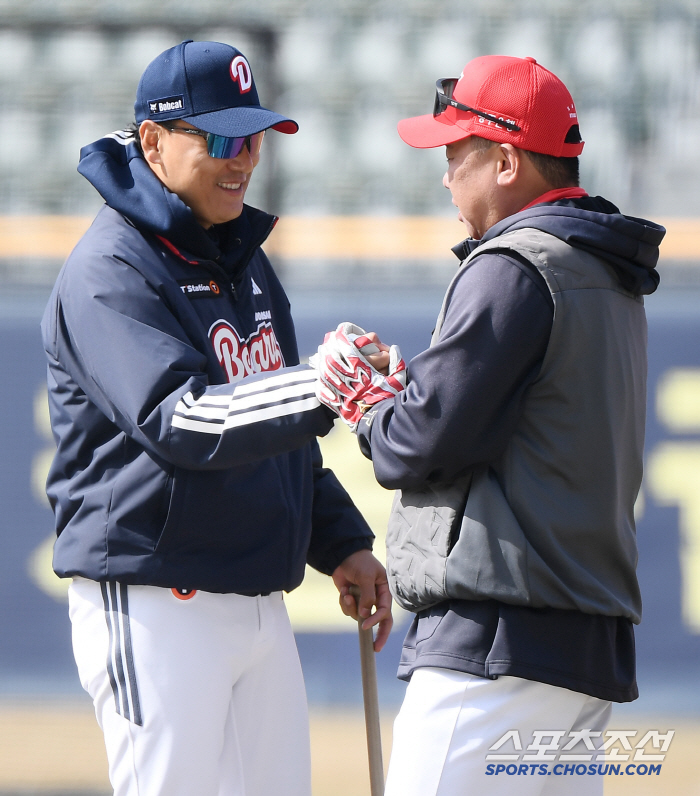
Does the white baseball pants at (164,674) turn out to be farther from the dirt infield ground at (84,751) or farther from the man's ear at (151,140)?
the dirt infield ground at (84,751)

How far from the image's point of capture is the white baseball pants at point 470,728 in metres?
1.50

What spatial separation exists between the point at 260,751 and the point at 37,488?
154 cm

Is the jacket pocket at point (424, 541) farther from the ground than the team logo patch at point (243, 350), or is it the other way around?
the team logo patch at point (243, 350)

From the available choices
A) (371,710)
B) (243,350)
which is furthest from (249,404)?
(371,710)

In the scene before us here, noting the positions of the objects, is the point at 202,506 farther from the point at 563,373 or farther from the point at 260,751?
the point at 563,373

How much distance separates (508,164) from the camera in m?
1.63

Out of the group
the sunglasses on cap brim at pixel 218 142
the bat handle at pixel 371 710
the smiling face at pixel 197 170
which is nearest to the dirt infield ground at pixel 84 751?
the bat handle at pixel 371 710

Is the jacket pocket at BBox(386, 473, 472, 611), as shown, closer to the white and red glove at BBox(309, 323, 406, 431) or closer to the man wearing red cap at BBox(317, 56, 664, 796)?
the man wearing red cap at BBox(317, 56, 664, 796)

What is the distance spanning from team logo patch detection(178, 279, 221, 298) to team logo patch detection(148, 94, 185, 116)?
311 millimetres

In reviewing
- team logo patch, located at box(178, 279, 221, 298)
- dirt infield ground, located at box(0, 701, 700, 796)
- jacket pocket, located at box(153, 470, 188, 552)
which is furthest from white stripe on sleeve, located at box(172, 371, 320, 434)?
dirt infield ground, located at box(0, 701, 700, 796)

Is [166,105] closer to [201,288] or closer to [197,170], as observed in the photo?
[197,170]

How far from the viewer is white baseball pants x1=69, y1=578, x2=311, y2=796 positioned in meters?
1.68

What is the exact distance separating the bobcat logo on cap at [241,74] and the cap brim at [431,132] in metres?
0.31

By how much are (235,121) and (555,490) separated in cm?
87
